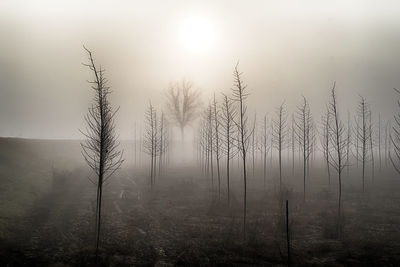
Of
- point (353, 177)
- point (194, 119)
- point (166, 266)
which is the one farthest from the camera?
point (194, 119)

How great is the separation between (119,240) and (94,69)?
26.6 feet

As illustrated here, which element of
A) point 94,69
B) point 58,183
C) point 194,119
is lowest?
point 58,183

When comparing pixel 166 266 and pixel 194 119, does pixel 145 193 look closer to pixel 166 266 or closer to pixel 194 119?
pixel 166 266

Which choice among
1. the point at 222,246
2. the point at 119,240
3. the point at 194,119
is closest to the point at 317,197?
the point at 222,246

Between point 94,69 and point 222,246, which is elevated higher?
point 94,69

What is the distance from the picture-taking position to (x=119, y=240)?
47.8ft

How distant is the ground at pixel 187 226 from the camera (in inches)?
481

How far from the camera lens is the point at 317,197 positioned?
24.6 m

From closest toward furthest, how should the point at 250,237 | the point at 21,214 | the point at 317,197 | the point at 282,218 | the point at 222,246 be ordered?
the point at 222,246
the point at 250,237
the point at 282,218
the point at 21,214
the point at 317,197

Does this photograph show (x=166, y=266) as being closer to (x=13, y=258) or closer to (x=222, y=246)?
(x=222, y=246)

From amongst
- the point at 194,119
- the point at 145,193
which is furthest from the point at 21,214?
the point at 194,119

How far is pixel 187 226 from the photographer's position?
1675 cm

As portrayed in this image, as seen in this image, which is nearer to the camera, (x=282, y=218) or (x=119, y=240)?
(x=119, y=240)

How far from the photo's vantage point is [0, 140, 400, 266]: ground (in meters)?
12.2
